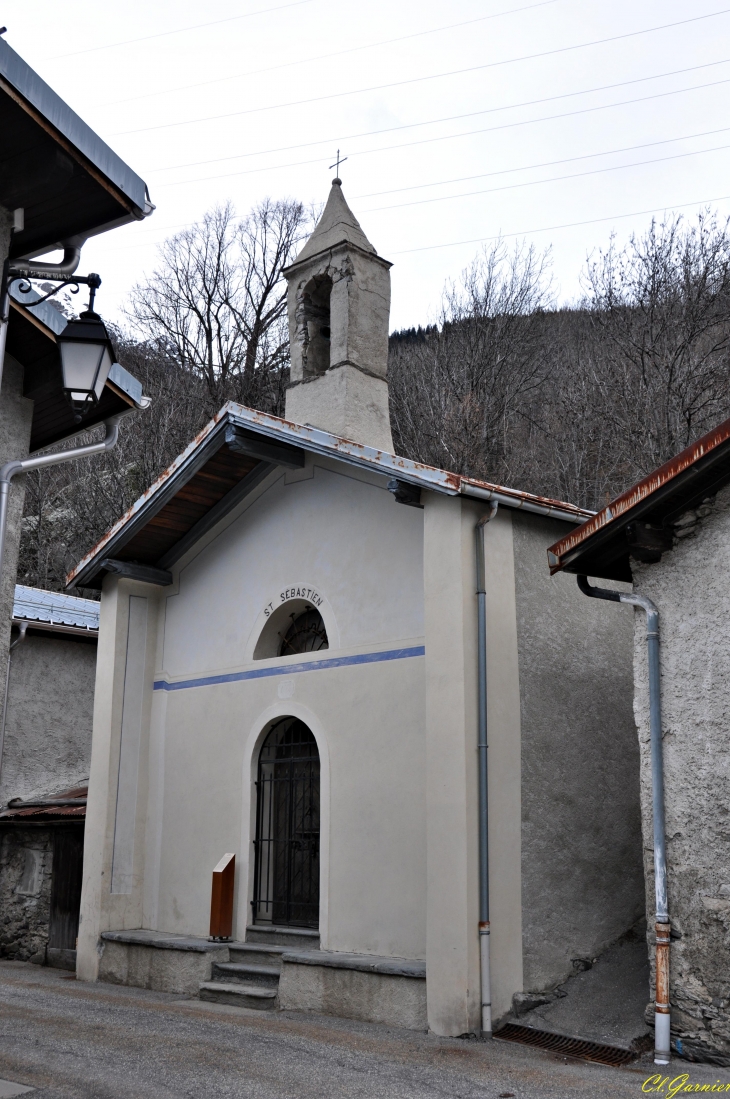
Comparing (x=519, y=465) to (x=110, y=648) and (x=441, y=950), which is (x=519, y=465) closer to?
(x=110, y=648)

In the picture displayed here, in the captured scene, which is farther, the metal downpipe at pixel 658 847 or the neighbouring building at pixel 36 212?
the metal downpipe at pixel 658 847

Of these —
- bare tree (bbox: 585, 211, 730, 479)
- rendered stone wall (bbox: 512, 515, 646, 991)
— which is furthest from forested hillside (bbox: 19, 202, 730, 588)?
rendered stone wall (bbox: 512, 515, 646, 991)

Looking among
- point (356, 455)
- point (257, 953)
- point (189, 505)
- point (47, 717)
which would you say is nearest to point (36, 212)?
point (356, 455)

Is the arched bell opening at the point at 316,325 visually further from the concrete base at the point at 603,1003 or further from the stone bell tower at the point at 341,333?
the concrete base at the point at 603,1003

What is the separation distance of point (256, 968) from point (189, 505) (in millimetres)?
4625

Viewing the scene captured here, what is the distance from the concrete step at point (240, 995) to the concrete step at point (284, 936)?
1.56ft

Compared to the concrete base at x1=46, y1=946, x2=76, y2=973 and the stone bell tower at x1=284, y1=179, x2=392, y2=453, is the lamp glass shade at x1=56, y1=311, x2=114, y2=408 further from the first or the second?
the concrete base at x1=46, y1=946, x2=76, y2=973

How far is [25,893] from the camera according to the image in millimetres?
12078

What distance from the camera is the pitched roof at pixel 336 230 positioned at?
36.6ft

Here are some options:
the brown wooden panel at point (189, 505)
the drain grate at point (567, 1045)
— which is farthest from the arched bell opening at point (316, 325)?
the drain grate at point (567, 1045)

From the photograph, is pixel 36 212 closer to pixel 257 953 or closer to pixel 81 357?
pixel 81 357

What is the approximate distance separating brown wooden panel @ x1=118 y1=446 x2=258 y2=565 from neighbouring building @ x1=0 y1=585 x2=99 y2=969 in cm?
219

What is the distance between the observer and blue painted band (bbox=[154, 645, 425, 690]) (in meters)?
8.91

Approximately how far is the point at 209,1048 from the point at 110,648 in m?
4.97
